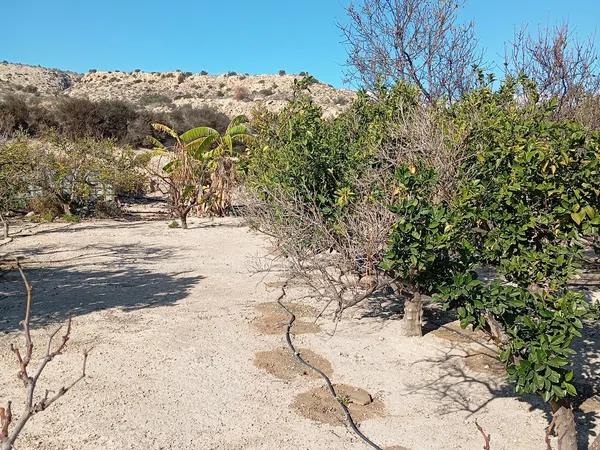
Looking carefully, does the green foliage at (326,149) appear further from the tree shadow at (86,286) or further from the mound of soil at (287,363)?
the tree shadow at (86,286)

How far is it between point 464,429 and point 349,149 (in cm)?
371

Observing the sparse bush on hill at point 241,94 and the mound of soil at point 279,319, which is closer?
the mound of soil at point 279,319

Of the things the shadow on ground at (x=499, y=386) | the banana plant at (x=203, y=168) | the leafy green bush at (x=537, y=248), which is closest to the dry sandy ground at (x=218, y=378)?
the shadow on ground at (x=499, y=386)

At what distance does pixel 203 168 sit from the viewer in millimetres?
19234

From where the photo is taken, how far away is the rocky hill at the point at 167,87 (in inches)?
1907

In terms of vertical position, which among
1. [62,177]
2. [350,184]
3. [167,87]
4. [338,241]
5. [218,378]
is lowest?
[218,378]

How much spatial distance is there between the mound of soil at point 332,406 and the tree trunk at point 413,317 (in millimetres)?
1686

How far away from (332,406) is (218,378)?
4.39ft

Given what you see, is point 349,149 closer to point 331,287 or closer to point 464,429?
point 331,287

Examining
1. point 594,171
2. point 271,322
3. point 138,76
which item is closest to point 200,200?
point 271,322

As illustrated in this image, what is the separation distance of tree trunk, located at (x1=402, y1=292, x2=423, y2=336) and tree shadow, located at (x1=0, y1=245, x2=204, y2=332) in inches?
148

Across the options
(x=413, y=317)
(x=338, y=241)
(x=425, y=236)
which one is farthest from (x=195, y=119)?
(x=425, y=236)

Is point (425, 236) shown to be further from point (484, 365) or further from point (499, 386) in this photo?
point (484, 365)

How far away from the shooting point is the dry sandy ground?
472 cm
